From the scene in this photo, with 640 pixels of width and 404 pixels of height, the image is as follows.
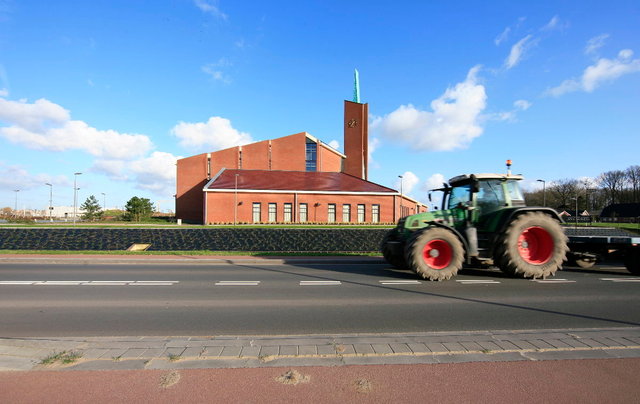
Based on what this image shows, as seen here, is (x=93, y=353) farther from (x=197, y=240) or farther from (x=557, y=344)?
(x=197, y=240)

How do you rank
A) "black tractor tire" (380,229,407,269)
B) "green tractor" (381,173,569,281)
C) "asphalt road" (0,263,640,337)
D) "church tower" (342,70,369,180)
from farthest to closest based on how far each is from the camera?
1. "church tower" (342,70,369,180)
2. "black tractor tire" (380,229,407,269)
3. "green tractor" (381,173,569,281)
4. "asphalt road" (0,263,640,337)

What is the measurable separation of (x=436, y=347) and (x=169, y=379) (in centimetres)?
278

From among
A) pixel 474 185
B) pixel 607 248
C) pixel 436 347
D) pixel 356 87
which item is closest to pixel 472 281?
pixel 474 185

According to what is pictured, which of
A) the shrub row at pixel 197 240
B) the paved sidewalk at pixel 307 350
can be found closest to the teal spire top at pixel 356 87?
the shrub row at pixel 197 240

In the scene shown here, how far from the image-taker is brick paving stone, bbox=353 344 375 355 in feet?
12.1

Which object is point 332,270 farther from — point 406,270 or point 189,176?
point 189,176

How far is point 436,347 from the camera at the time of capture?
383 centimetres

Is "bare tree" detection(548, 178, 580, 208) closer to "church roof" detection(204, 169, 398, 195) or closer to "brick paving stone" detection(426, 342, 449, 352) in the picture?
"church roof" detection(204, 169, 398, 195)

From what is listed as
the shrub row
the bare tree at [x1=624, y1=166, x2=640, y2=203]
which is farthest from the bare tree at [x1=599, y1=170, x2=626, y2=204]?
the shrub row

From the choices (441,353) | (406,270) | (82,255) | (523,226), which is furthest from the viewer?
(82,255)

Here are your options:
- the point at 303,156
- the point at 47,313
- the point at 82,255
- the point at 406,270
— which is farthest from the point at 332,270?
the point at 303,156

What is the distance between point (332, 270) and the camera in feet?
35.2

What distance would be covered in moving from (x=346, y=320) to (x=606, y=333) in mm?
3362

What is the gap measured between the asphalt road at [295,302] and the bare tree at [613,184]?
7866 centimetres
